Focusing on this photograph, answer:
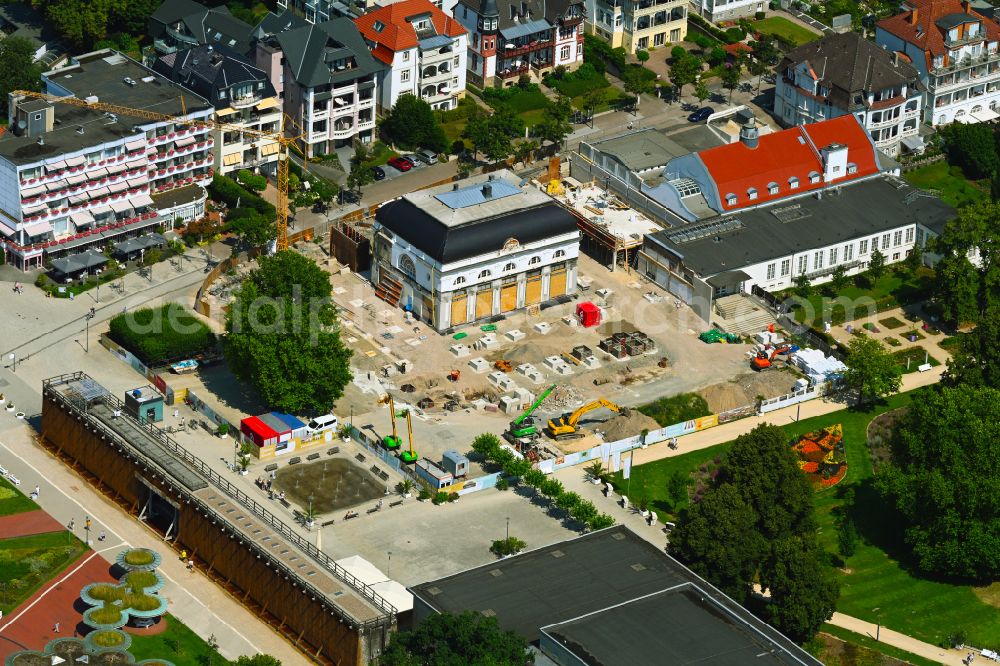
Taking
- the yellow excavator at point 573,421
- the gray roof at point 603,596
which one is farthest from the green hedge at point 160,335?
the gray roof at point 603,596

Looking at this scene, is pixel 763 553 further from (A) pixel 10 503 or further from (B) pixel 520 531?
(A) pixel 10 503

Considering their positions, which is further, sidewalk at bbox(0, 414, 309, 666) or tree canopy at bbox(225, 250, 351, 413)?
tree canopy at bbox(225, 250, 351, 413)

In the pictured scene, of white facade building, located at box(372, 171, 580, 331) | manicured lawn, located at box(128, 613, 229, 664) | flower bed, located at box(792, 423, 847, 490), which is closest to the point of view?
manicured lawn, located at box(128, 613, 229, 664)

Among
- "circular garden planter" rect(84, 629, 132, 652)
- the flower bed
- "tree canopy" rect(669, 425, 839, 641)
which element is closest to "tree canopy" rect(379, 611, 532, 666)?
"circular garden planter" rect(84, 629, 132, 652)

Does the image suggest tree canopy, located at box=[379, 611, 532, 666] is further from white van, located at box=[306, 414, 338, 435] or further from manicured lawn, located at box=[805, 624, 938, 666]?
white van, located at box=[306, 414, 338, 435]

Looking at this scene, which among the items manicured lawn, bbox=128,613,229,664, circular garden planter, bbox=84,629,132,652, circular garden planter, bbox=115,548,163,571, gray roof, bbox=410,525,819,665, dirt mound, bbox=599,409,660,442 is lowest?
dirt mound, bbox=599,409,660,442

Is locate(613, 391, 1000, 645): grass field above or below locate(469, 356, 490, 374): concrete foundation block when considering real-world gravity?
below

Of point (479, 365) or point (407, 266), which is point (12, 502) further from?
point (407, 266)
